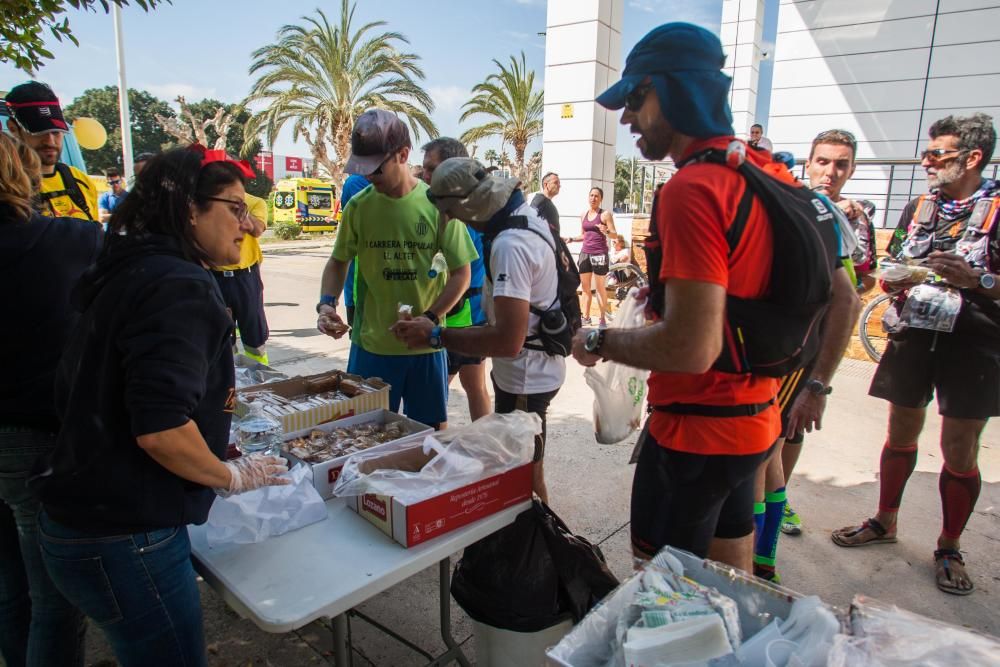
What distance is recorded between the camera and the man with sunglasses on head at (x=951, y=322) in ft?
8.67

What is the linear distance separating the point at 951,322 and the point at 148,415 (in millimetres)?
3143

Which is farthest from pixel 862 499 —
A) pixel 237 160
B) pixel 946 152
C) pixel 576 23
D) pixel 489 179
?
pixel 576 23

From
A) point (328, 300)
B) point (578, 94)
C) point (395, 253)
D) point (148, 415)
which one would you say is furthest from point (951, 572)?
point (578, 94)

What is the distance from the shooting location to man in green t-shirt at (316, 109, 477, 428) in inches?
113

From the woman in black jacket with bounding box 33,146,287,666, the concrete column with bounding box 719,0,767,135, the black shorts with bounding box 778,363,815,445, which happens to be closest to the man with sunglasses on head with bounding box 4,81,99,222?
the woman in black jacket with bounding box 33,146,287,666

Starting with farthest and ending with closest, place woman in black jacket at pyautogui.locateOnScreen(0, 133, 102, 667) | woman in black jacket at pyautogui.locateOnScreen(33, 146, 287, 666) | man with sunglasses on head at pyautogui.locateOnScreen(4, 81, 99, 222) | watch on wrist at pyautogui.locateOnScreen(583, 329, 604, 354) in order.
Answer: man with sunglasses on head at pyautogui.locateOnScreen(4, 81, 99, 222) → woman in black jacket at pyautogui.locateOnScreen(0, 133, 102, 667) → watch on wrist at pyautogui.locateOnScreen(583, 329, 604, 354) → woman in black jacket at pyautogui.locateOnScreen(33, 146, 287, 666)

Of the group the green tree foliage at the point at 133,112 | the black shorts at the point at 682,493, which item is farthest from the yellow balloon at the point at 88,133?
the green tree foliage at the point at 133,112

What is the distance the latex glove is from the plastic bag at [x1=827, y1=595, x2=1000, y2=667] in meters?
1.32

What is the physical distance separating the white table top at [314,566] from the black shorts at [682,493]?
444mm

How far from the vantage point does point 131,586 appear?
1.40m

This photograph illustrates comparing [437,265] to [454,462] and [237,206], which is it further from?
[237,206]

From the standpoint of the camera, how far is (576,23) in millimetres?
8688

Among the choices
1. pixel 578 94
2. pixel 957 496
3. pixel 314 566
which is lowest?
pixel 957 496

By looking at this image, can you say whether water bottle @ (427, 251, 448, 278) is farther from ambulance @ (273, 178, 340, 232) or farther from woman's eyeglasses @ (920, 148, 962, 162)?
ambulance @ (273, 178, 340, 232)
